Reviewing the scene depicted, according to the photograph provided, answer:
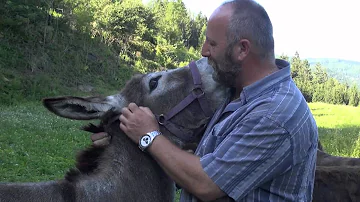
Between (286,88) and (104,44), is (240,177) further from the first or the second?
(104,44)

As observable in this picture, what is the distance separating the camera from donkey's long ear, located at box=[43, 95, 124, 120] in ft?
10.8

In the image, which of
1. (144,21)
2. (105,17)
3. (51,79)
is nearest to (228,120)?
(51,79)

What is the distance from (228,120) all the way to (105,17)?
4375 cm

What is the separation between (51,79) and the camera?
2964cm

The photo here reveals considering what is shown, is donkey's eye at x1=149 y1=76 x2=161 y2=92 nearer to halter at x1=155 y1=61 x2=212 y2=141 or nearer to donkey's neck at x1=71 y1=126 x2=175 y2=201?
halter at x1=155 y1=61 x2=212 y2=141

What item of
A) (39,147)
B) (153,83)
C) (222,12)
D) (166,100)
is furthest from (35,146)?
(222,12)

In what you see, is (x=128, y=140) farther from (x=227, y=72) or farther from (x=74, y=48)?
(x=74, y=48)

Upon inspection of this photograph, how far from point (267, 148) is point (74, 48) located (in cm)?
3530

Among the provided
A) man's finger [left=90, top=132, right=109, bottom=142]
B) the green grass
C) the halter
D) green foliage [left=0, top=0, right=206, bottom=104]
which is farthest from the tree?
man's finger [left=90, top=132, right=109, bottom=142]

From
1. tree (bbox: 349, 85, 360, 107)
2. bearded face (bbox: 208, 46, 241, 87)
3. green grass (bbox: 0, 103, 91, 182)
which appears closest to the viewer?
bearded face (bbox: 208, 46, 241, 87)

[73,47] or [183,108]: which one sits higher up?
[183,108]

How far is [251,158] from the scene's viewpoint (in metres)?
2.36

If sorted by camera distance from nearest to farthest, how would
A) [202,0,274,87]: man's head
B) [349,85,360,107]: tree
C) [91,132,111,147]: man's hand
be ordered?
1. [202,0,274,87]: man's head
2. [91,132,111,147]: man's hand
3. [349,85,360,107]: tree

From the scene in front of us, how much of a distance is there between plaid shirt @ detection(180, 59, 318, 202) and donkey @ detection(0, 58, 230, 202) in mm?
741
